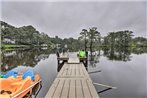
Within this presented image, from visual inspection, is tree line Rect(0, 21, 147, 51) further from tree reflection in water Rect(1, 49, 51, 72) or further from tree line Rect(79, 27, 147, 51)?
tree reflection in water Rect(1, 49, 51, 72)

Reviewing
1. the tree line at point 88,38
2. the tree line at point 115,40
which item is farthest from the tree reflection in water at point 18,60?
the tree line at point 115,40

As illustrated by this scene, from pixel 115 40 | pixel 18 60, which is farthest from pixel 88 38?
pixel 18 60

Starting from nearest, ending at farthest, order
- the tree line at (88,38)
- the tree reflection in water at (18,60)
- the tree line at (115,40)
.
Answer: the tree reflection in water at (18,60) < the tree line at (88,38) < the tree line at (115,40)

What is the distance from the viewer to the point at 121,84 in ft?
35.3

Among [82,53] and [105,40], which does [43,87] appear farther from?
[105,40]

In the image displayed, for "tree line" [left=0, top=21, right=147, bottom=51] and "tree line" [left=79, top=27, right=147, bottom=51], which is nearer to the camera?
"tree line" [left=0, top=21, right=147, bottom=51]

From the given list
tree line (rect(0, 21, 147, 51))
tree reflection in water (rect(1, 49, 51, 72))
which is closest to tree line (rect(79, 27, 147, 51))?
tree line (rect(0, 21, 147, 51))

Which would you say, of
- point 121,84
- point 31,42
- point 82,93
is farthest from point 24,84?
point 31,42

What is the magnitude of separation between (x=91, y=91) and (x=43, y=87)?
4.73m

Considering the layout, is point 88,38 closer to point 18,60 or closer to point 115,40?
point 115,40

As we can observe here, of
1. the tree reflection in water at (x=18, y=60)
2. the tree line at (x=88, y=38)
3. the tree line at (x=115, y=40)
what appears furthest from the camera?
the tree line at (x=115, y=40)

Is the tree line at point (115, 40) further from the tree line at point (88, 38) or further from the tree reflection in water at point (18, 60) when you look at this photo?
the tree reflection in water at point (18, 60)

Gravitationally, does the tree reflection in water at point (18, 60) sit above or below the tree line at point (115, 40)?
below

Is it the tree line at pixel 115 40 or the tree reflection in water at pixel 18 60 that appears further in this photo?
the tree line at pixel 115 40
